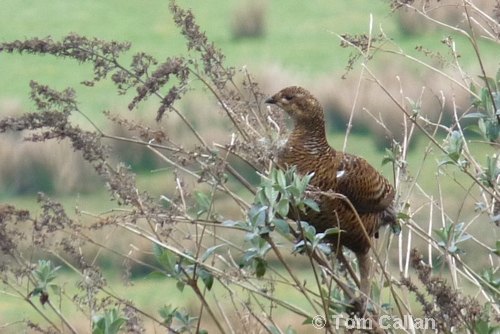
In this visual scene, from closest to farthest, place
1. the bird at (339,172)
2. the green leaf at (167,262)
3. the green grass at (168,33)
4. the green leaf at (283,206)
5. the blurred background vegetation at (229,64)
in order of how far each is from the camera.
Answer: the green leaf at (283,206) < the green leaf at (167,262) < the bird at (339,172) < the blurred background vegetation at (229,64) < the green grass at (168,33)

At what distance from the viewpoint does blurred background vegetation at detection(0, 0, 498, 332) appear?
15.8ft

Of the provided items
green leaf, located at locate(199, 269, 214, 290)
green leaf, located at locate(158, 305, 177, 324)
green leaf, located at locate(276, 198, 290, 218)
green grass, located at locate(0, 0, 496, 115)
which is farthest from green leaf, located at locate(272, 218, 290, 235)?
green grass, located at locate(0, 0, 496, 115)

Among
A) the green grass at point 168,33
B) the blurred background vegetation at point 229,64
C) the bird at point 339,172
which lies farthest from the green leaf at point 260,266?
the green grass at point 168,33

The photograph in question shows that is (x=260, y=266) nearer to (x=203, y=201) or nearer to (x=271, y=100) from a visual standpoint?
(x=203, y=201)

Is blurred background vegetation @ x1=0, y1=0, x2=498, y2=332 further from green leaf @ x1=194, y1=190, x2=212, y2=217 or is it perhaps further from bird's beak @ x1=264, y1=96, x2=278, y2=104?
green leaf @ x1=194, y1=190, x2=212, y2=217

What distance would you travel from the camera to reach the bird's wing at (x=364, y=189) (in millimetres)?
1502

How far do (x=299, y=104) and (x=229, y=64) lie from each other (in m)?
4.29

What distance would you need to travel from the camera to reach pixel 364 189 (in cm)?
150

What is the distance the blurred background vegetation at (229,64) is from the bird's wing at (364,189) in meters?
2.00

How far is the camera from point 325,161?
59.9 inches

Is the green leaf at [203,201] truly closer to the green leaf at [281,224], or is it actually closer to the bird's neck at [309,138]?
the green leaf at [281,224]

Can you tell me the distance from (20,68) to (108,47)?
5773mm

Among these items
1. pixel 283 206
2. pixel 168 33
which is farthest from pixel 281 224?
pixel 168 33

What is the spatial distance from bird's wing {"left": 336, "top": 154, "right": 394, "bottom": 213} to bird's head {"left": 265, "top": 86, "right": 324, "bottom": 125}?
9 centimetres
